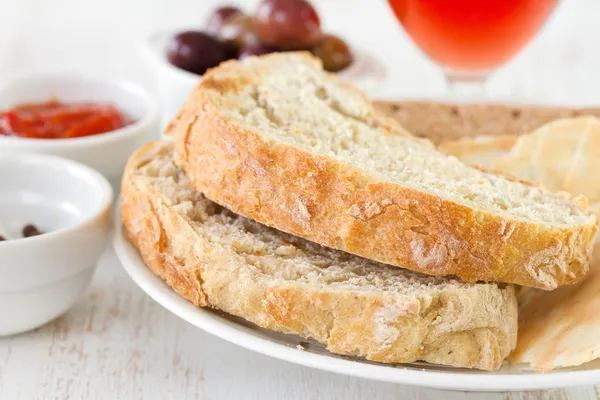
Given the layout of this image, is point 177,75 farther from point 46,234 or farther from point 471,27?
point 46,234

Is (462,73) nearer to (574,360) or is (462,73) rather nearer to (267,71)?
(267,71)

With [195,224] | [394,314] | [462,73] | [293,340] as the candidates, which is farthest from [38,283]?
[462,73]

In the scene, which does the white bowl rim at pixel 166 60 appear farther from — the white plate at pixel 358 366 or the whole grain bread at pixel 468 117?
the white plate at pixel 358 366

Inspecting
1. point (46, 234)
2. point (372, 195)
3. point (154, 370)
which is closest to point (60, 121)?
point (46, 234)

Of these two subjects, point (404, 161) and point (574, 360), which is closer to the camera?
point (574, 360)

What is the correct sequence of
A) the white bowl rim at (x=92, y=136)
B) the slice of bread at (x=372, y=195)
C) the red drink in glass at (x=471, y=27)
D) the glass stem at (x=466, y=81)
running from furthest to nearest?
the glass stem at (x=466, y=81) → the red drink in glass at (x=471, y=27) → the white bowl rim at (x=92, y=136) → the slice of bread at (x=372, y=195)

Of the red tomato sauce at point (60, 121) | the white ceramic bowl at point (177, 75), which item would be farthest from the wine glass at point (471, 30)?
the red tomato sauce at point (60, 121)
